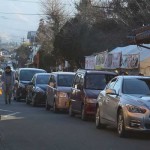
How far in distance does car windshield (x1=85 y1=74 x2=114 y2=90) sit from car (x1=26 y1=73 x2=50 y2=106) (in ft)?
24.0

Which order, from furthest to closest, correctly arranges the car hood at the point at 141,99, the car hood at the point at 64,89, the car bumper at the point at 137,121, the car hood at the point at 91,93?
the car hood at the point at 64,89 → the car hood at the point at 91,93 → the car hood at the point at 141,99 → the car bumper at the point at 137,121

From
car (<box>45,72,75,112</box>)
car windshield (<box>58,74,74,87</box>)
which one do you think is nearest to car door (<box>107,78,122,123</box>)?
car (<box>45,72,75,112</box>)

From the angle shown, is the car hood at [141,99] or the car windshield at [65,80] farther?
the car windshield at [65,80]

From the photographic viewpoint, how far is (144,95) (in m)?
13.9

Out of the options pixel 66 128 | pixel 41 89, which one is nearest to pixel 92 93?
pixel 66 128

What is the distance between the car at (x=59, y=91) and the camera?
22.2 m

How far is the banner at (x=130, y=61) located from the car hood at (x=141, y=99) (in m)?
14.1

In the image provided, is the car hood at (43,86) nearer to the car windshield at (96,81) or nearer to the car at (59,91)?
the car at (59,91)

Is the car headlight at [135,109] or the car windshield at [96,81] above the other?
the car windshield at [96,81]

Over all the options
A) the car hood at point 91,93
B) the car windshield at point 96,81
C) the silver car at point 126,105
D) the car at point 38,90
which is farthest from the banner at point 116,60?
the silver car at point 126,105

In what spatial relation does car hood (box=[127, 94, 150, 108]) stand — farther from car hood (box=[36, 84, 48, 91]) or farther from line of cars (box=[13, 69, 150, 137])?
car hood (box=[36, 84, 48, 91])

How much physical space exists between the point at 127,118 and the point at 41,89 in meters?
14.0

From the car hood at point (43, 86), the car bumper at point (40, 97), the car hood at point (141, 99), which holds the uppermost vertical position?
the car hood at point (141, 99)

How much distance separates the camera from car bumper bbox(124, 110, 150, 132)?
1288cm
